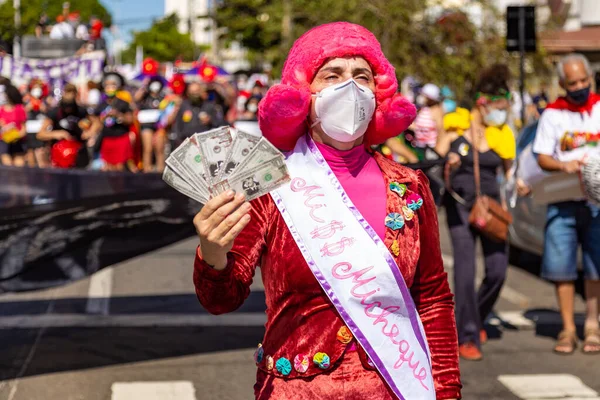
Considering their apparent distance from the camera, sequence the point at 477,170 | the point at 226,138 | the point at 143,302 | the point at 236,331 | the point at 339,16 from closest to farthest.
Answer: the point at 226,138 < the point at 477,170 < the point at 236,331 < the point at 143,302 < the point at 339,16

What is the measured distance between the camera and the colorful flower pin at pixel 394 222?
3.02 metres

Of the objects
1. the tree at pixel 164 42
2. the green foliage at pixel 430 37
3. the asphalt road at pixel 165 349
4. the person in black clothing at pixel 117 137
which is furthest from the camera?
the tree at pixel 164 42

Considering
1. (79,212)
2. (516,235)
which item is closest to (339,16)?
(516,235)

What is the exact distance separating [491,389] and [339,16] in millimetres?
18695

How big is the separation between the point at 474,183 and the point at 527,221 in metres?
3.55

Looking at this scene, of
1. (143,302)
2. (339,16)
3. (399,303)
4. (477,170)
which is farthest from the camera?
(339,16)

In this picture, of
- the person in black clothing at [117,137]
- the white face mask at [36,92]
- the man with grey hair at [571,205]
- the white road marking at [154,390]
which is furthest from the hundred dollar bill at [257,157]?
the white face mask at [36,92]

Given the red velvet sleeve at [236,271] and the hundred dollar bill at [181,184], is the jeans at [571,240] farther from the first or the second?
the hundred dollar bill at [181,184]

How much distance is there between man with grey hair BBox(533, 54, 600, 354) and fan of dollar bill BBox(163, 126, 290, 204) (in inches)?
189

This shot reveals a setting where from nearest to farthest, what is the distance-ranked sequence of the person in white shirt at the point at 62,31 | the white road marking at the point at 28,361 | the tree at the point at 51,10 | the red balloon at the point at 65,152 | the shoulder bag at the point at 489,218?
1. the white road marking at the point at 28,361
2. the shoulder bag at the point at 489,218
3. the red balloon at the point at 65,152
4. the person in white shirt at the point at 62,31
5. the tree at the point at 51,10

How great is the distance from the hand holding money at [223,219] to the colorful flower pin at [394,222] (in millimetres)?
530

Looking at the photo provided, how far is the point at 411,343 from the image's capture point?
3066mm

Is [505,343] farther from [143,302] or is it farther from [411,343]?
[411,343]

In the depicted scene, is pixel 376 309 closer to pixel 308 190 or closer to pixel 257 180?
pixel 308 190
